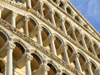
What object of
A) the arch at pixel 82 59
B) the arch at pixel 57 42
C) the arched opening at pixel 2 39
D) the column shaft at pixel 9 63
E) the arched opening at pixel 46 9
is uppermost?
the arched opening at pixel 46 9

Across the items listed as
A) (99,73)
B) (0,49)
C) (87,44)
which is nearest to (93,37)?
(87,44)

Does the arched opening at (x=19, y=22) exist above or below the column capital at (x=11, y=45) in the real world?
above

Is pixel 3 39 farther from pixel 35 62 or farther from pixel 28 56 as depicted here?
pixel 35 62

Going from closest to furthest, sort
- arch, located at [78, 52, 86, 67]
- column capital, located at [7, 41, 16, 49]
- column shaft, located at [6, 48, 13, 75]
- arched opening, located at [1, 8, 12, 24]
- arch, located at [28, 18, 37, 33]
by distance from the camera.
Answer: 1. column shaft, located at [6, 48, 13, 75]
2. column capital, located at [7, 41, 16, 49]
3. arched opening, located at [1, 8, 12, 24]
4. arch, located at [28, 18, 37, 33]
5. arch, located at [78, 52, 86, 67]

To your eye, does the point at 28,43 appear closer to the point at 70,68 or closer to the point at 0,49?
the point at 0,49

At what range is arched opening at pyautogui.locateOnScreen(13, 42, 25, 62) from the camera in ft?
44.6

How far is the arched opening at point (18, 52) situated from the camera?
1359cm

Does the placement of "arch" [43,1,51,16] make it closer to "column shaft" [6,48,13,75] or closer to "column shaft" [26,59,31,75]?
"column shaft" [26,59,31,75]

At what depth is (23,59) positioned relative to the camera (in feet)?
43.4

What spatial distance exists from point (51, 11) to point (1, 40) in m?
9.00

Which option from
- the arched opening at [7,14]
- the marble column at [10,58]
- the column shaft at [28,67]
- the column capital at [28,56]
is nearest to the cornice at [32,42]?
the column capital at [28,56]

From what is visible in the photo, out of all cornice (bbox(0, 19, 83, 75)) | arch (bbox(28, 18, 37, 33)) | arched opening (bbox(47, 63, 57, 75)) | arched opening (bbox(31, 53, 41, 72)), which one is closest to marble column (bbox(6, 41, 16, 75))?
cornice (bbox(0, 19, 83, 75))

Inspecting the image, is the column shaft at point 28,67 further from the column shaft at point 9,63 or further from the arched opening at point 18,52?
the column shaft at point 9,63

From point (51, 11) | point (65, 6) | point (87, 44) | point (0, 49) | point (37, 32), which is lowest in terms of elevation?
point (0, 49)
